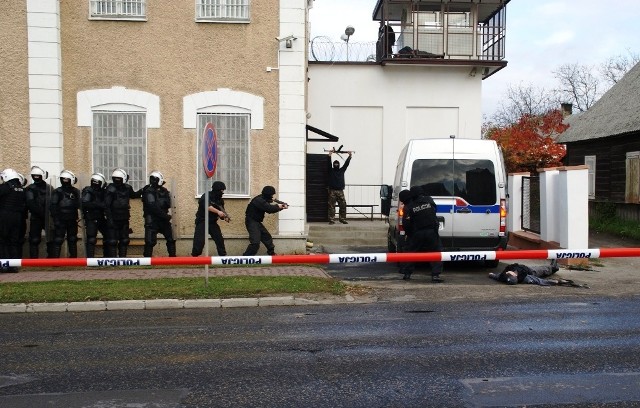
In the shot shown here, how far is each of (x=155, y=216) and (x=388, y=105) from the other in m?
10.4

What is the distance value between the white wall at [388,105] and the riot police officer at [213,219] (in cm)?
858

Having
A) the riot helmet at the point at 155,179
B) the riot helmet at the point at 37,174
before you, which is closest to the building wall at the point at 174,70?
the riot helmet at the point at 155,179

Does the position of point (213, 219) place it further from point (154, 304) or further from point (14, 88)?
point (14, 88)

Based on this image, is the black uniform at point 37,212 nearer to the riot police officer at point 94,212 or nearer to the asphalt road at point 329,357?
the riot police officer at point 94,212

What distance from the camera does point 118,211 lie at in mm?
13352

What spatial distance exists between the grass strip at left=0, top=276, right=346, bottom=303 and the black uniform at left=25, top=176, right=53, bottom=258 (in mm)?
2377

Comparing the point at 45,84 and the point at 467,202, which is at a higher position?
the point at 45,84

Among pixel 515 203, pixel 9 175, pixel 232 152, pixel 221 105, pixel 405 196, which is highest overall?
pixel 221 105

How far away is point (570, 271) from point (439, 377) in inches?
316

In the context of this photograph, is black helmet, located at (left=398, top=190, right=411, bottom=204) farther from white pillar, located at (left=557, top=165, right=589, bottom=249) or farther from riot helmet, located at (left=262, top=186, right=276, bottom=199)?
white pillar, located at (left=557, top=165, right=589, bottom=249)

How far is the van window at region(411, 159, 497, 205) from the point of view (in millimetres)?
12789

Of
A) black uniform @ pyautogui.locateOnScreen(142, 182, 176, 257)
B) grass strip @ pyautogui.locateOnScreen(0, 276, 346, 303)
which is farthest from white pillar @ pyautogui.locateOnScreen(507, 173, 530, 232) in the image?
black uniform @ pyautogui.locateOnScreen(142, 182, 176, 257)

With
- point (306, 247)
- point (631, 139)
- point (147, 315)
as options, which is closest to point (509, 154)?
point (631, 139)

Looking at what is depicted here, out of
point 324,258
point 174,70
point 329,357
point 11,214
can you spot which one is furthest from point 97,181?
point 329,357
